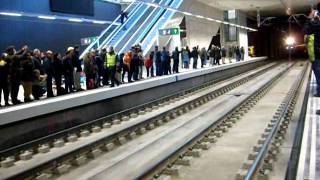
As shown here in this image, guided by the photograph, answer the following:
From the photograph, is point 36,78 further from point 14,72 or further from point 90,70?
point 90,70

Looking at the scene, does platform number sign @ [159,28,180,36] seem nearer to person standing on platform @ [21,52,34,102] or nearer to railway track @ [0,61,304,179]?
railway track @ [0,61,304,179]

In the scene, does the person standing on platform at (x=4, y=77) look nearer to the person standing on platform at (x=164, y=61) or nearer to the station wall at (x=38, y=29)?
the person standing on platform at (x=164, y=61)

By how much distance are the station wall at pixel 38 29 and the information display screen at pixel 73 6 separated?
281mm

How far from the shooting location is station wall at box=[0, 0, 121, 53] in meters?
21.8

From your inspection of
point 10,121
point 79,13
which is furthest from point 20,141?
point 79,13

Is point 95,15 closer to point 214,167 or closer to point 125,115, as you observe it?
point 125,115

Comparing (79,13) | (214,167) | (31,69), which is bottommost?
(214,167)

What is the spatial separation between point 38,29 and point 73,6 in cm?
298

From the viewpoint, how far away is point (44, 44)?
24.7m

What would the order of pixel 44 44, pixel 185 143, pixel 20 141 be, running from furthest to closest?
pixel 44 44 < pixel 20 141 < pixel 185 143

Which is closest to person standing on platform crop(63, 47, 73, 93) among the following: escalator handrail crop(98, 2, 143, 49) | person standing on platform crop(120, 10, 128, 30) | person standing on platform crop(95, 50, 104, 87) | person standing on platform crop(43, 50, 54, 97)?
person standing on platform crop(43, 50, 54, 97)

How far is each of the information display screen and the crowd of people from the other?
26.0ft

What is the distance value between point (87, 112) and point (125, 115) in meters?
1.09

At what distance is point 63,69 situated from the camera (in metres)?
12.9
